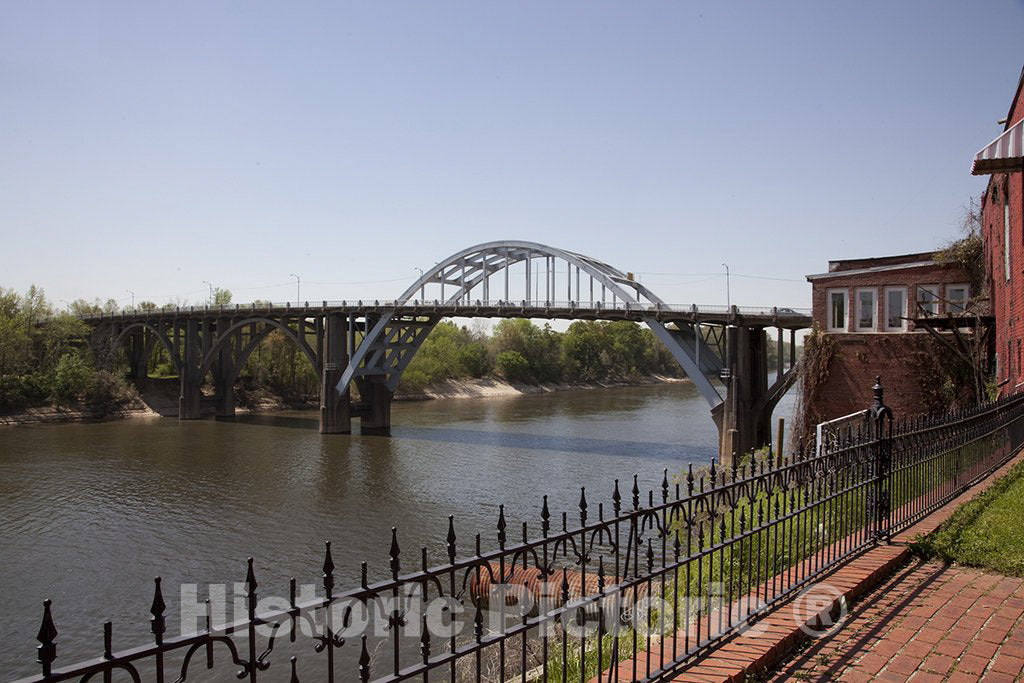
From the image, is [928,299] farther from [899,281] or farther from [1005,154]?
[1005,154]

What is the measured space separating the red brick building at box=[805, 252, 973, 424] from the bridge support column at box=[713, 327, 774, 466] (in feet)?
24.2

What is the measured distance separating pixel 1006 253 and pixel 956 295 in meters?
5.65

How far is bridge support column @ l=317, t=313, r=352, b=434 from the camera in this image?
45281mm

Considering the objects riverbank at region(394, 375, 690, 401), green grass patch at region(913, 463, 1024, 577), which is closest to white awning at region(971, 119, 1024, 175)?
green grass patch at region(913, 463, 1024, 577)

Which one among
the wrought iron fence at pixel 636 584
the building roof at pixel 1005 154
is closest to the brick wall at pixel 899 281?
the wrought iron fence at pixel 636 584

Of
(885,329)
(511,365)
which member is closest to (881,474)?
(885,329)

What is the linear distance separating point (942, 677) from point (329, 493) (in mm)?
23310

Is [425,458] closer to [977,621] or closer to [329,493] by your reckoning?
[329,493]

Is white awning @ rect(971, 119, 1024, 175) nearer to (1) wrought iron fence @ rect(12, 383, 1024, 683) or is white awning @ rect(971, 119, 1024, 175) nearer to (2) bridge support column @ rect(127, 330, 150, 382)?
(1) wrought iron fence @ rect(12, 383, 1024, 683)

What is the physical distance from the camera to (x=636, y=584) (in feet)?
15.9

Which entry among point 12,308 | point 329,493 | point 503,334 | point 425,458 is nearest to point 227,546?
point 329,493

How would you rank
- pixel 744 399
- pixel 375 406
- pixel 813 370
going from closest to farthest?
pixel 813 370
pixel 744 399
pixel 375 406

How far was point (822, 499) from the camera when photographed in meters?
6.93

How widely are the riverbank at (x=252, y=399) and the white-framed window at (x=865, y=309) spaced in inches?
1906
